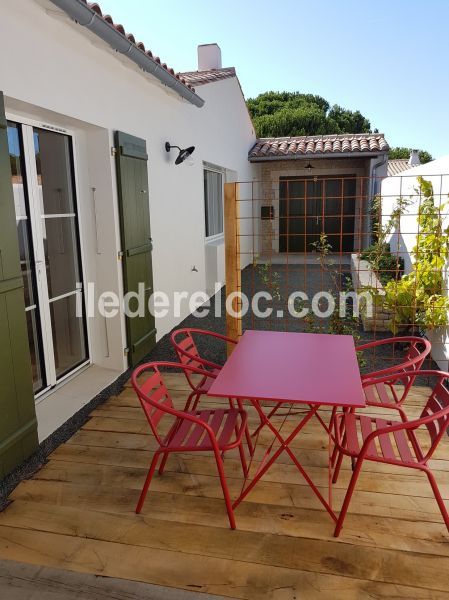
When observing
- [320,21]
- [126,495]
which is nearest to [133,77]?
[126,495]

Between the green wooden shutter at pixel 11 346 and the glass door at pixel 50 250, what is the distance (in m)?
0.72

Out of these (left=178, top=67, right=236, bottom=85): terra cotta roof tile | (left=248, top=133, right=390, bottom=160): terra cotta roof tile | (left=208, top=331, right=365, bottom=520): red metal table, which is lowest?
(left=208, top=331, right=365, bottom=520): red metal table

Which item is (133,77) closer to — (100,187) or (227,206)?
(100,187)

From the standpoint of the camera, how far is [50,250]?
3.95m

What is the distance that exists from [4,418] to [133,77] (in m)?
3.59

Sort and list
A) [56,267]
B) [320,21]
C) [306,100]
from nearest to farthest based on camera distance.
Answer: [56,267] < [320,21] < [306,100]

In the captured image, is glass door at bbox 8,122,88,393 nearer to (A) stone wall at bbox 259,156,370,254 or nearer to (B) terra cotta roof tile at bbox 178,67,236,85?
(B) terra cotta roof tile at bbox 178,67,236,85

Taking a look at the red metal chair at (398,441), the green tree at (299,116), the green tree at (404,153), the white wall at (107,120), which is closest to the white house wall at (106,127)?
the white wall at (107,120)

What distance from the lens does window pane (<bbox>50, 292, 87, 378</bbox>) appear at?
13.7ft

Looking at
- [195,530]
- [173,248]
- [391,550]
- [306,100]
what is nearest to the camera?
[391,550]

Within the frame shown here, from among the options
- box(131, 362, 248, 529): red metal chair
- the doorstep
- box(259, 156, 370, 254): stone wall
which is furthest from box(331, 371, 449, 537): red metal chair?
box(259, 156, 370, 254): stone wall

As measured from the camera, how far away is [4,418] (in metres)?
2.81

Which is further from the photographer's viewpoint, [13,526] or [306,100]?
[306,100]

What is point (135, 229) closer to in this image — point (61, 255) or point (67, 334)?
point (61, 255)
